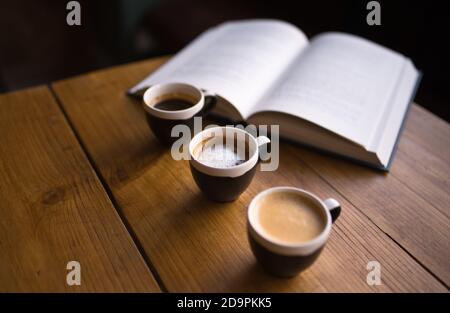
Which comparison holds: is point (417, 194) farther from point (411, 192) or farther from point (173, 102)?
point (173, 102)

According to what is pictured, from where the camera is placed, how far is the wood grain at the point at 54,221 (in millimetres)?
546

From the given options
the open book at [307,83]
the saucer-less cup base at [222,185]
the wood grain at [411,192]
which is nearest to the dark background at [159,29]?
the open book at [307,83]

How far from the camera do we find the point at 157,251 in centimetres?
58

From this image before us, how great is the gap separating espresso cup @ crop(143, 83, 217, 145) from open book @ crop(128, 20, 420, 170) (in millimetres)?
49

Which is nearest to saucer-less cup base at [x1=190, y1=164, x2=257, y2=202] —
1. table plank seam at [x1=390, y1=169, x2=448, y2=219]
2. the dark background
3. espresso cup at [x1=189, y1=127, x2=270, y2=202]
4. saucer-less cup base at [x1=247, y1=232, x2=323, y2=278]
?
espresso cup at [x1=189, y1=127, x2=270, y2=202]

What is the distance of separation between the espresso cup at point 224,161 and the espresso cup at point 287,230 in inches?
2.6

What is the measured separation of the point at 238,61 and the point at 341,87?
226mm

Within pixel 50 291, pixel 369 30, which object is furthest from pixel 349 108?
pixel 369 30

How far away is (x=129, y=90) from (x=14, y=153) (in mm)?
284

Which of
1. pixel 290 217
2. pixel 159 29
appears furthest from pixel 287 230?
pixel 159 29

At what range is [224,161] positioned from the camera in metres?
0.63

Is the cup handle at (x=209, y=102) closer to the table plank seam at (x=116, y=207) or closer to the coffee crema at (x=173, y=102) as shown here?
the coffee crema at (x=173, y=102)

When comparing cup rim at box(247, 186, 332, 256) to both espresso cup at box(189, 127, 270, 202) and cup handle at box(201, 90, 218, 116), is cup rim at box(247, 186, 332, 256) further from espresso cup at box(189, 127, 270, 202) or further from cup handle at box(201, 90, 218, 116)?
cup handle at box(201, 90, 218, 116)
